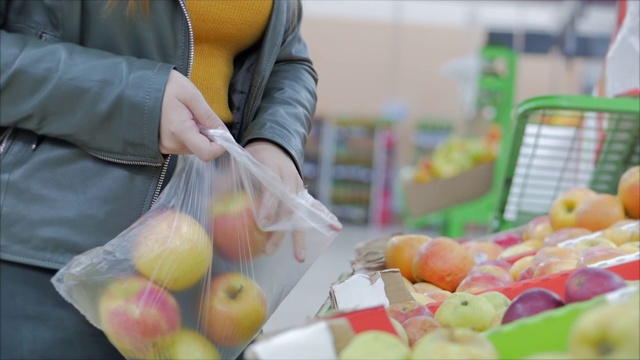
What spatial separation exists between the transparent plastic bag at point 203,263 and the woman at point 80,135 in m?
0.06

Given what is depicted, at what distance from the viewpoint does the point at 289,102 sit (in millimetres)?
1380

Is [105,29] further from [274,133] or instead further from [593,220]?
[593,220]

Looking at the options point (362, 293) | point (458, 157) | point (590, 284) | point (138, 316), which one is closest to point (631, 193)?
point (362, 293)

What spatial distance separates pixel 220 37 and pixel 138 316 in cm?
50

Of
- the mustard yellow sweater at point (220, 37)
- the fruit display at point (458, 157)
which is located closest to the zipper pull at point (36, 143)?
the mustard yellow sweater at point (220, 37)

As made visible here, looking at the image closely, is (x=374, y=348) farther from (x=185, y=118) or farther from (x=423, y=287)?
(x=423, y=287)

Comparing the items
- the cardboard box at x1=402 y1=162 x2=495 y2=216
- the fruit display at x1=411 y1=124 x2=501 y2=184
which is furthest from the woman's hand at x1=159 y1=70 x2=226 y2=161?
the fruit display at x1=411 y1=124 x2=501 y2=184

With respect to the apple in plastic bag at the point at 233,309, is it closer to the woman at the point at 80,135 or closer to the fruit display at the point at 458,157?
the woman at the point at 80,135

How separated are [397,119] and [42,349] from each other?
36.8 feet

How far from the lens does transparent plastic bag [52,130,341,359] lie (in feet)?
3.19

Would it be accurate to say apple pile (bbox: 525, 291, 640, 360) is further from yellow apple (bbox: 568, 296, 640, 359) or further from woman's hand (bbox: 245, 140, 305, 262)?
woman's hand (bbox: 245, 140, 305, 262)

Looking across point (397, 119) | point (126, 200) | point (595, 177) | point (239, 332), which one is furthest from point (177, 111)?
point (397, 119)

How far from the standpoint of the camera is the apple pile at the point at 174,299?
Answer: 958 mm

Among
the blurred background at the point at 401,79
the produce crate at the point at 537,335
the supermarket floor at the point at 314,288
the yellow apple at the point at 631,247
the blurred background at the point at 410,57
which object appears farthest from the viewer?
the blurred background at the point at 410,57
